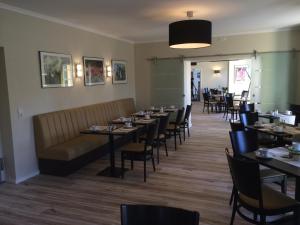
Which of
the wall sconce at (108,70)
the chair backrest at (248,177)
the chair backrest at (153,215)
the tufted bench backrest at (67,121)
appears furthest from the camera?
the wall sconce at (108,70)

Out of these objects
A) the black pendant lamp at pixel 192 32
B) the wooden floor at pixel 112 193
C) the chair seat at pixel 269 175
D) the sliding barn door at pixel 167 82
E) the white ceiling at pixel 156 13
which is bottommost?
the wooden floor at pixel 112 193

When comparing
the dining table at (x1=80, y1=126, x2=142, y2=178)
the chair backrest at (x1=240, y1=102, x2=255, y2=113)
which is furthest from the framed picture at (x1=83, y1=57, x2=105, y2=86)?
the chair backrest at (x1=240, y1=102, x2=255, y2=113)

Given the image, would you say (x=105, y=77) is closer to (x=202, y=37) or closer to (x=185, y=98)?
(x=185, y=98)

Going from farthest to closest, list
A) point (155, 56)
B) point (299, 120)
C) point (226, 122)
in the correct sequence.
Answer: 1. point (226, 122)
2. point (155, 56)
3. point (299, 120)

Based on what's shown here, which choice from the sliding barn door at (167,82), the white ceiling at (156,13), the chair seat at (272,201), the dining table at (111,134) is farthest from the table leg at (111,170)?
the sliding barn door at (167,82)

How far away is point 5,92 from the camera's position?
13.4 feet

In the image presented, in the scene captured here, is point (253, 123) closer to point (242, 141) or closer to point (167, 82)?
point (242, 141)

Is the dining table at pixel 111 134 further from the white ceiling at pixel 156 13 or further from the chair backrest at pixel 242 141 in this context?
the white ceiling at pixel 156 13

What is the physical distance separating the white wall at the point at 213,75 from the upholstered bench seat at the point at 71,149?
447 inches

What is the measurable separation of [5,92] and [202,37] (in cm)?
313

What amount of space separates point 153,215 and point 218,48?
6.70 m

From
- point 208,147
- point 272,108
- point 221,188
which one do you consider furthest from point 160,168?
point 272,108

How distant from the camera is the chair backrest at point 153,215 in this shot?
1.42 meters

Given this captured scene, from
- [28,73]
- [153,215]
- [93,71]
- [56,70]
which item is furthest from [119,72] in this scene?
[153,215]
